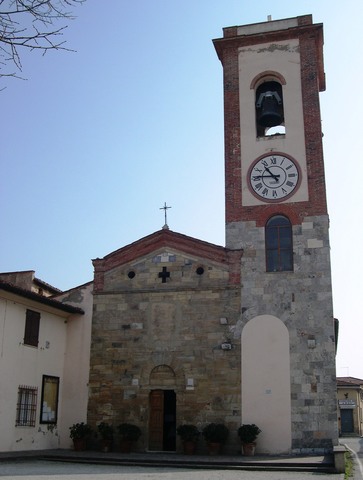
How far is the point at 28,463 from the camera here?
15.8m

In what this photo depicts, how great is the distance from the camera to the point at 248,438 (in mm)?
17641

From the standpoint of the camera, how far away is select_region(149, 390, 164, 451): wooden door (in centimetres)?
1898

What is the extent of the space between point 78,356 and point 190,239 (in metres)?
5.50

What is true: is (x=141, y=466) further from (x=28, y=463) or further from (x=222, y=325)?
(x=222, y=325)

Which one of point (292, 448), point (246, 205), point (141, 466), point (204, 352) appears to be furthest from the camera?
point (246, 205)

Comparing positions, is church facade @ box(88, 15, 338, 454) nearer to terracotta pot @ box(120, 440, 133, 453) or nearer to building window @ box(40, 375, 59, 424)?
terracotta pot @ box(120, 440, 133, 453)

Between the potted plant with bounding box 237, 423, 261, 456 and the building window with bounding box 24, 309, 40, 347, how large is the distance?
6964mm

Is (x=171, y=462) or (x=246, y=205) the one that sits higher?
(x=246, y=205)

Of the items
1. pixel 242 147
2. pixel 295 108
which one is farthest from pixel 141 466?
pixel 295 108

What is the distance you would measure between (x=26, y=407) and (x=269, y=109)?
12.7 m

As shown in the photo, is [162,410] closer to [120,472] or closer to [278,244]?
[120,472]

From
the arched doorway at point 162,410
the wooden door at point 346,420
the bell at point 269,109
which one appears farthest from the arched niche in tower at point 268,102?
the wooden door at point 346,420

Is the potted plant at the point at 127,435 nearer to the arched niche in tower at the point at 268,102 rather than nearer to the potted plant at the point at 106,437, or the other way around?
the potted plant at the point at 106,437

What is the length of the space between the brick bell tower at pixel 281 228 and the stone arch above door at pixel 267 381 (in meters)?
0.03
